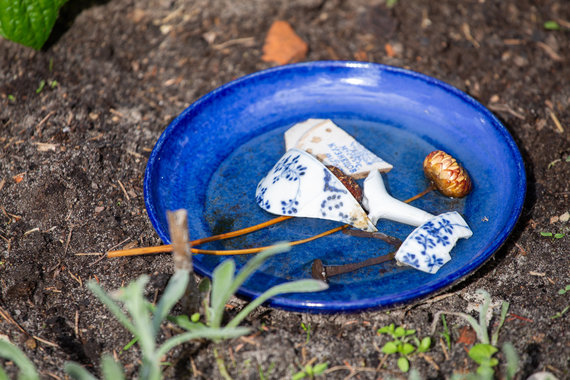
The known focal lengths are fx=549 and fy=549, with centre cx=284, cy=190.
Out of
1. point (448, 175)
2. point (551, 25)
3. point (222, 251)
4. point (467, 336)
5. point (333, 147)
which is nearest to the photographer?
point (467, 336)

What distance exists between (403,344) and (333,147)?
87 cm

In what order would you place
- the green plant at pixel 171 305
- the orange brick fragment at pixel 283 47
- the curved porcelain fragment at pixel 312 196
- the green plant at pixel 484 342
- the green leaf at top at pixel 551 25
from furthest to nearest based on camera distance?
the green leaf at top at pixel 551 25, the orange brick fragment at pixel 283 47, the curved porcelain fragment at pixel 312 196, the green plant at pixel 484 342, the green plant at pixel 171 305

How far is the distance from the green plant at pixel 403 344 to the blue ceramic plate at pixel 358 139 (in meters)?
0.12

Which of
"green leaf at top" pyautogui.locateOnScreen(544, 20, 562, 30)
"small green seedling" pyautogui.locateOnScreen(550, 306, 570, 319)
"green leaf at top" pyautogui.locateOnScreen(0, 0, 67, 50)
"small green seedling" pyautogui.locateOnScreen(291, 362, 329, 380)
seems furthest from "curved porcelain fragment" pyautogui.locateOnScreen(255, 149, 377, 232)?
"green leaf at top" pyautogui.locateOnScreen(544, 20, 562, 30)

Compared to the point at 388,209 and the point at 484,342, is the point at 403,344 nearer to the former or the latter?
the point at 484,342

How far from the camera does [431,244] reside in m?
1.94

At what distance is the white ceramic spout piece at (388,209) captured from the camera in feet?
6.81

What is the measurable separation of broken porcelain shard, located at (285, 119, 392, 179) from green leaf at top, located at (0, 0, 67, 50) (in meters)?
1.40

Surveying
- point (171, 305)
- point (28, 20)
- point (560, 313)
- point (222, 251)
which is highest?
point (28, 20)

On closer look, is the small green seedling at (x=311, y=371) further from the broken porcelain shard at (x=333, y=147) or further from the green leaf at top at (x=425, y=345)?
the broken porcelain shard at (x=333, y=147)

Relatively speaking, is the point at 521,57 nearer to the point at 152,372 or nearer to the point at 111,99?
the point at 111,99

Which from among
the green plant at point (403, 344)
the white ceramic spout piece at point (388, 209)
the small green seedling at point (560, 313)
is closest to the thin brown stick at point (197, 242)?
the white ceramic spout piece at point (388, 209)

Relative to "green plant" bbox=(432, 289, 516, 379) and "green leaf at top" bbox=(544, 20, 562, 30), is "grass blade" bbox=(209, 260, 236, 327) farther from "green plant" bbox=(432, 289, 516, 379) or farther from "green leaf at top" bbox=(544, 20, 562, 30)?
"green leaf at top" bbox=(544, 20, 562, 30)

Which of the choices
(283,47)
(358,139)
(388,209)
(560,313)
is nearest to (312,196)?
(388,209)
